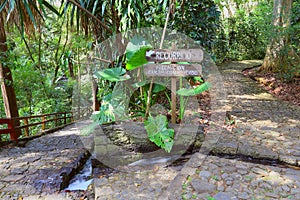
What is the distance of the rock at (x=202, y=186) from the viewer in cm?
213

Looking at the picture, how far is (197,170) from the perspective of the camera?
8.04 ft

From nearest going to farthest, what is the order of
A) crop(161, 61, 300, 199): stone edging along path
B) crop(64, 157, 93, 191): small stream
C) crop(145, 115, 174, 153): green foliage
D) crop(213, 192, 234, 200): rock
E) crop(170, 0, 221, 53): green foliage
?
crop(213, 192, 234, 200): rock, crop(161, 61, 300, 199): stone edging along path, crop(64, 157, 93, 191): small stream, crop(145, 115, 174, 153): green foliage, crop(170, 0, 221, 53): green foliage

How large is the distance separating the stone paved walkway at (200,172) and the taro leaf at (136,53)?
1.27 m

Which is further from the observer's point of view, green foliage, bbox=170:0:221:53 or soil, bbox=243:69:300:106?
soil, bbox=243:69:300:106

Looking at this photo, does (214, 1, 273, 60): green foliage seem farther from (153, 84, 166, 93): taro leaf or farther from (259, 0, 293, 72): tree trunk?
(153, 84, 166, 93): taro leaf

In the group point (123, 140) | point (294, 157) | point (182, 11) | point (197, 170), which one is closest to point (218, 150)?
point (197, 170)

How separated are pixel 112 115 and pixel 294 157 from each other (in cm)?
224

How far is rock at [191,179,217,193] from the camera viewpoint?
213 cm

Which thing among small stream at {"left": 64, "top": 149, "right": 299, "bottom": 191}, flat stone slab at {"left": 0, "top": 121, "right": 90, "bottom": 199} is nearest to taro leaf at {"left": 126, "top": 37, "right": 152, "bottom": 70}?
small stream at {"left": 64, "top": 149, "right": 299, "bottom": 191}

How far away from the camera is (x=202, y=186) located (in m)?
2.19

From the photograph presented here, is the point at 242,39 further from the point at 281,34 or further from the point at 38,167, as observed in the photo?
the point at 38,167

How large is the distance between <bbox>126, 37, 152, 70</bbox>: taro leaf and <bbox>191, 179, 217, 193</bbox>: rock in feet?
5.06

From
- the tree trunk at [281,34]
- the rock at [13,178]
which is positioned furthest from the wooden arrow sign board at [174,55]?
the tree trunk at [281,34]

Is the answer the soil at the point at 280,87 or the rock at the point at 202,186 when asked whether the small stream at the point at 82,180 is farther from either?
the soil at the point at 280,87
